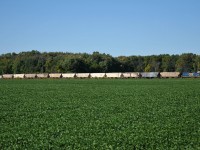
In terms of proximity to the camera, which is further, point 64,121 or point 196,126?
point 64,121

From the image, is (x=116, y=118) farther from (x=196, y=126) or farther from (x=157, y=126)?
(x=196, y=126)

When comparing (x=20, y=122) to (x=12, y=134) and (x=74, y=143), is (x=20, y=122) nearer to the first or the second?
(x=12, y=134)

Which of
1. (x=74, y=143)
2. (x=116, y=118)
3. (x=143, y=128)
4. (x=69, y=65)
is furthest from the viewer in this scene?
(x=69, y=65)

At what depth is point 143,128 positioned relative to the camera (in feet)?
50.8

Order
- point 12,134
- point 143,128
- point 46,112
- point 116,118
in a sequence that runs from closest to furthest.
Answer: point 12,134
point 143,128
point 116,118
point 46,112

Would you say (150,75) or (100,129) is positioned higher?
(150,75)

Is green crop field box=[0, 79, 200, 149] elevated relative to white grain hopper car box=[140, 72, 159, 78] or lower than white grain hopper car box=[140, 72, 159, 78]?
lower

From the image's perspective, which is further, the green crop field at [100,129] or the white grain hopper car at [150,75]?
the white grain hopper car at [150,75]

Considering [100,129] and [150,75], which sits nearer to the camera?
[100,129]

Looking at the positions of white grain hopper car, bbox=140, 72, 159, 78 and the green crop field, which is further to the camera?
white grain hopper car, bbox=140, 72, 159, 78

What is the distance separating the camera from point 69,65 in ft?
534

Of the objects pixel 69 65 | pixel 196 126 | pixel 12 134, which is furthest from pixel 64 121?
pixel 69 65

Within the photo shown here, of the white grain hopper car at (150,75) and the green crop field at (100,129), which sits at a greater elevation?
the white grain hopper car at (150,75)

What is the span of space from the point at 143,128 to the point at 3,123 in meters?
6.68
